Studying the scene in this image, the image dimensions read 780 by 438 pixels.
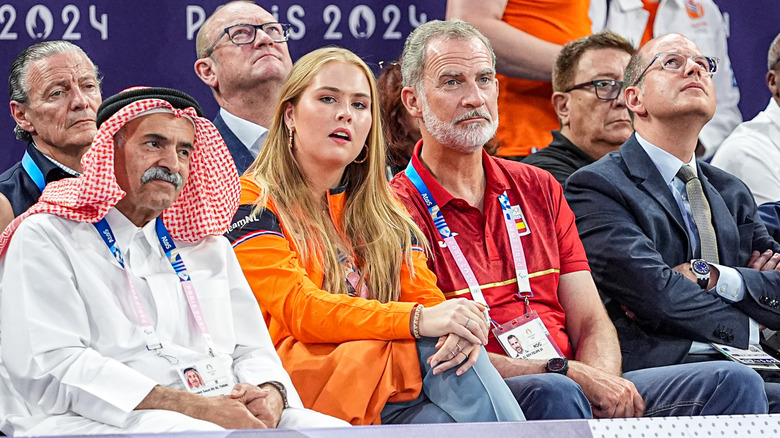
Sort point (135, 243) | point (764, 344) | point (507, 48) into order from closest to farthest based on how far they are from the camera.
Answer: point (135, 243) < point (764, 344) < point (507, 48)

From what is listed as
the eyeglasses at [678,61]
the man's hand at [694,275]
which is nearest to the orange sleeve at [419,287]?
the man's hand at [694,275]

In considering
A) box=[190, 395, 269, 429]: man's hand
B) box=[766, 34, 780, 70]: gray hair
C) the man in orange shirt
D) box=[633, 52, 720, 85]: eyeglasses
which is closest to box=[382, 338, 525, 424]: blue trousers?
box=[190, 395, 269, 429]: man's hand

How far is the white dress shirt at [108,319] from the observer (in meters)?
2.17

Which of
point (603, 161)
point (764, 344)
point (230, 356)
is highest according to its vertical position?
point (603, 161)

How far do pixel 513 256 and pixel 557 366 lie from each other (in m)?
0.42

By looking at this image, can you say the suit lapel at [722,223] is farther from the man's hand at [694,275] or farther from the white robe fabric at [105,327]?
the white robe fabric at [105,327]

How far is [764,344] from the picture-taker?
3348 millimetres

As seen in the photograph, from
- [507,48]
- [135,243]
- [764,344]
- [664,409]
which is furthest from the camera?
[507,48]

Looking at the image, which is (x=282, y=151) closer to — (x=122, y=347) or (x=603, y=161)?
(x=122, y=347)

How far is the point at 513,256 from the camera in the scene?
310 cm

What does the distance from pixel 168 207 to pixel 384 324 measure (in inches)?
24.8

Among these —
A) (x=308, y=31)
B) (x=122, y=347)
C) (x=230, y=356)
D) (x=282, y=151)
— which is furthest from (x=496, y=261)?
(x=308, y=31)

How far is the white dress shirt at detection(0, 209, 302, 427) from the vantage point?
217cm

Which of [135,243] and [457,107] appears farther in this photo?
[457,107]
